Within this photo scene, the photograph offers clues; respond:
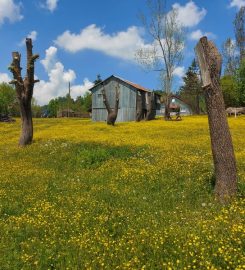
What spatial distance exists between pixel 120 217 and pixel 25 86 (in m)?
20.9

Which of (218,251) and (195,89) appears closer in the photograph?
(218,251)

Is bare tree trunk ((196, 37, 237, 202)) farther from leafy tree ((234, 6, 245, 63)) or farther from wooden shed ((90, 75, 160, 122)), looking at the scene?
leafy tree ((234, 6, 245, 63))

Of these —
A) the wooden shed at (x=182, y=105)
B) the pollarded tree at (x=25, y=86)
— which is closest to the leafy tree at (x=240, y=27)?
the wooden shed at (x=182, y=105)

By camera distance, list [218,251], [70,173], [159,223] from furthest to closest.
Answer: [70,173]
[159,223]
[218,251]

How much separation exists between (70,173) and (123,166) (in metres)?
2.39

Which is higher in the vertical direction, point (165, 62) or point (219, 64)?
point (165, 62)

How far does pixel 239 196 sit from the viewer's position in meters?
10.9

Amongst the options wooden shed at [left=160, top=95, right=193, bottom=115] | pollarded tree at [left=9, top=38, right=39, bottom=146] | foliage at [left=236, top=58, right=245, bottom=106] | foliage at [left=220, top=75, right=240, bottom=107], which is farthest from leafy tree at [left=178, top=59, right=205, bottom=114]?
pollarded tree at [left=9, top=38, right=39, bottom=146]

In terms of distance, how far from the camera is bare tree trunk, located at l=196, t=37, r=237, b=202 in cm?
1127

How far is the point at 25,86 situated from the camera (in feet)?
93.8

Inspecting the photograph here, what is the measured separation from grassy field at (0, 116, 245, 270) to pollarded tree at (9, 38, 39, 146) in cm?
1079

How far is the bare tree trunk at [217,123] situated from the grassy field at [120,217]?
0.55 m

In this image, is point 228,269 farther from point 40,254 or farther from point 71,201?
point 71,201

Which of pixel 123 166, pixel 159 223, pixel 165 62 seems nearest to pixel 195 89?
pixel 165 62
